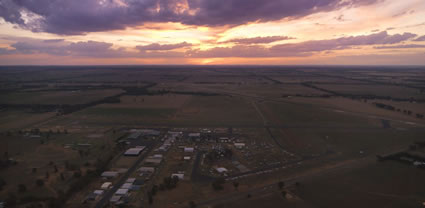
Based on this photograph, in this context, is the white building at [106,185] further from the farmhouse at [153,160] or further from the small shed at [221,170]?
the small shed at [221,170]

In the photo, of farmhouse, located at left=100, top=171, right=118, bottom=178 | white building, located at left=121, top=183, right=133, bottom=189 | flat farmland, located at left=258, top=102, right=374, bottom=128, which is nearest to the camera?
white building, located at left=121, top=183, right=133, bottom=189

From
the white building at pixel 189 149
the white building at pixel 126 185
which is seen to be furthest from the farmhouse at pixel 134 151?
the white building at pixel 126 185

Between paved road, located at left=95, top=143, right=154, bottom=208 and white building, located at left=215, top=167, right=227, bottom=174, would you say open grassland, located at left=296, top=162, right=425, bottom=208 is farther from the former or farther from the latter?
paved road, located at left=95, top=143, right=154, bottom=208

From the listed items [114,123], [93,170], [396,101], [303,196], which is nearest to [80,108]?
[114,123]

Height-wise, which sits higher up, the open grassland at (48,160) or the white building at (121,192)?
the open grassland at (48,160)

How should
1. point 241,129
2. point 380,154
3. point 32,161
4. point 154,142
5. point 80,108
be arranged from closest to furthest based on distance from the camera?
point 32,161, point 380,154, point 154,142, point 241,129, point 80,108

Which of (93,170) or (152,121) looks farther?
(152,121)

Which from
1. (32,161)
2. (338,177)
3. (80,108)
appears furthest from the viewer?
(80,108)

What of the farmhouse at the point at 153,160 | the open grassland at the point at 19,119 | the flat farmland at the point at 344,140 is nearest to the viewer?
the farmhouse at the point at 153,160

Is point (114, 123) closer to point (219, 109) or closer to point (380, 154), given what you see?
point (219, 109)

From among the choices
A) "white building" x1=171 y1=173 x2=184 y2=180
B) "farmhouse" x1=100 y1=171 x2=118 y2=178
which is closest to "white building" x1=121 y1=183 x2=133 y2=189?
"farmhouse" x1=100 y1=171 x2=118 y2=178
